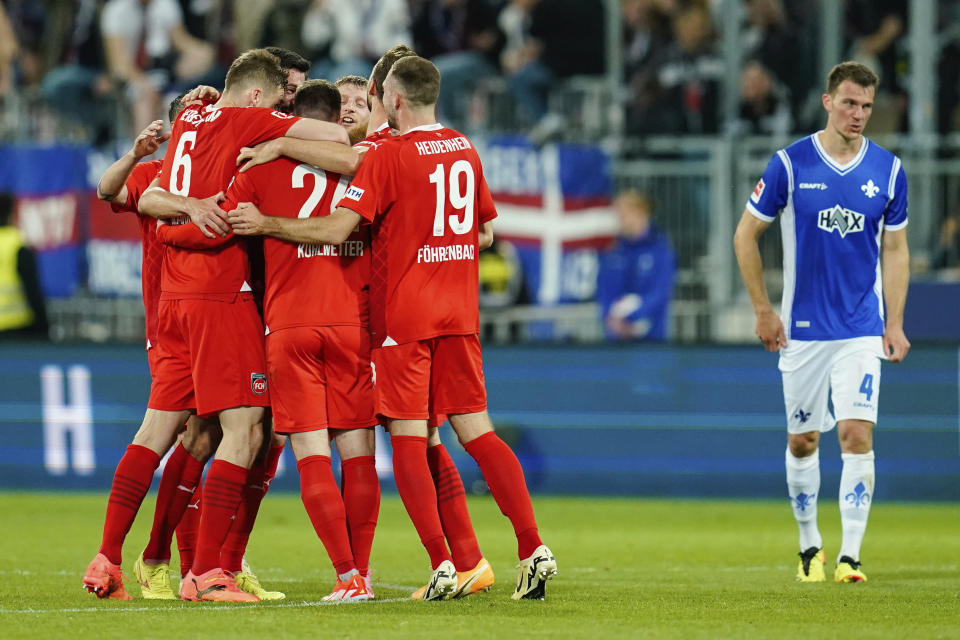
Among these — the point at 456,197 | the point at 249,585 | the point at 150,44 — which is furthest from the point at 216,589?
the point at 150,44

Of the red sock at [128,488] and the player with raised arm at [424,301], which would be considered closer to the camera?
the player with raised arm at [424,301]

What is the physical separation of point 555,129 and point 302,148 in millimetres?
8540

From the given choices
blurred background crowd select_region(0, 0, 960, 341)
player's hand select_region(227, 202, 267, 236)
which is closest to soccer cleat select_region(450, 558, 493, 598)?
player's hand select_region(227, 202, 267, 236)

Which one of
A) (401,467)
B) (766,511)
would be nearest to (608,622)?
(401,467)

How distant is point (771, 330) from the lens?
8.54 meters

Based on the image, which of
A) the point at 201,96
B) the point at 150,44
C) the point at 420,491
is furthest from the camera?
the point at 150,44

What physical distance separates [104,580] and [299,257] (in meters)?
1.69

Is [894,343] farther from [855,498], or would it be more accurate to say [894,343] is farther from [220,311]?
[220,311]

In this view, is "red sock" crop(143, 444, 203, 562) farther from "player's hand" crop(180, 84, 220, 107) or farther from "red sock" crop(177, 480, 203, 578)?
"player's hand" crop(180, 84, 220, 107)

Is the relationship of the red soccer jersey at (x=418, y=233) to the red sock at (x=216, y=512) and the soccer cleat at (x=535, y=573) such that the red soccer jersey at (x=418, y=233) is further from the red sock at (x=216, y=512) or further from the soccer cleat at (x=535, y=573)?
the soccer cleat at (x=535, y=573)

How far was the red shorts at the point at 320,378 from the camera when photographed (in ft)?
23.1

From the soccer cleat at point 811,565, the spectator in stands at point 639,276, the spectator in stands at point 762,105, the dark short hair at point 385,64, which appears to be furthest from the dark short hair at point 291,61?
the spectator in stands at point 762,105

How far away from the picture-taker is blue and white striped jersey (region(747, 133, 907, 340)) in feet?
28.0

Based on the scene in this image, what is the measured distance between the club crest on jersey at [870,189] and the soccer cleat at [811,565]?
1.93 meters
